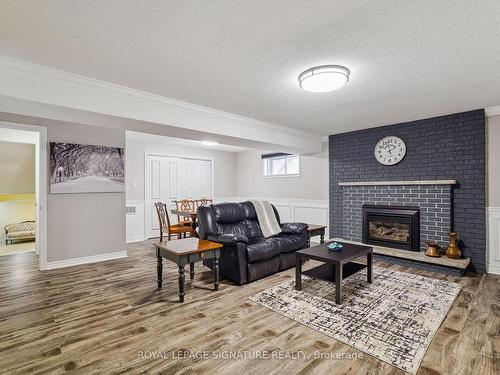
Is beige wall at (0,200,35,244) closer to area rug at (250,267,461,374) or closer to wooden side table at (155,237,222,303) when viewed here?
wooden side table at (155,237,222,303)

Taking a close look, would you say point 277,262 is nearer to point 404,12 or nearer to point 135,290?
point 135,290

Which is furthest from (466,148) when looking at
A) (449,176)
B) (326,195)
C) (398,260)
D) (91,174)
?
(91,174)

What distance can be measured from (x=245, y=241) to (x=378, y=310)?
168cm

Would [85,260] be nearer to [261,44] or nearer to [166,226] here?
[166,226]

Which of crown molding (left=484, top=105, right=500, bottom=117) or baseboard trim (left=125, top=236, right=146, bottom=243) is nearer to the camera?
crown molding (left=484, top=105, right=500, bottom=117)

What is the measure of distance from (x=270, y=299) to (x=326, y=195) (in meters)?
3.48

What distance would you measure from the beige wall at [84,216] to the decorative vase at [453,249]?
5.35 metres

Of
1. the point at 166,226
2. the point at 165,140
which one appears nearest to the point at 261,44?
the point at 166,226

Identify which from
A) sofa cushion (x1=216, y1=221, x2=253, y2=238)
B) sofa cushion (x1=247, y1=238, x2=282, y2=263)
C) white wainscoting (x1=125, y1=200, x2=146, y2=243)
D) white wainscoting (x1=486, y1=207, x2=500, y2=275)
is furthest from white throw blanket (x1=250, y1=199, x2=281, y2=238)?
white wainscoting (x1=125, y1=200, x2=146, y2=243)

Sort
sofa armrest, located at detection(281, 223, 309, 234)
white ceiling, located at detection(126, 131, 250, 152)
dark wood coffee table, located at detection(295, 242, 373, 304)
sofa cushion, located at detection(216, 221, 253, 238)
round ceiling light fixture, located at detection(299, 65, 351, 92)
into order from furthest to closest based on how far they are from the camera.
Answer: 1. white ceiling, located at detection(126, 131, 250, 152)
2. sofa armrest, located at detection(281, 223, 309, 234)
3. sofa cushion, located at detection(216, 221, 253, 238)
4. dark wood coffee table, located at detection(295, 242, 373, 304)
5. round ceiling light fixture, located at detection(299, 65, 351, 92)

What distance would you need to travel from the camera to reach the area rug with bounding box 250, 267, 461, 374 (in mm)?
2115

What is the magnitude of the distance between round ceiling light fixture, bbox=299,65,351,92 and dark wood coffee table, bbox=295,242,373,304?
1.84 meters

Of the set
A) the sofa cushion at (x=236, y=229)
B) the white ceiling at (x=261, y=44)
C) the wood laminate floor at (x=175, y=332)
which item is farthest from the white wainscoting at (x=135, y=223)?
the white ceiling at (x=261, y=44)

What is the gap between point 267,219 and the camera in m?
4.46
